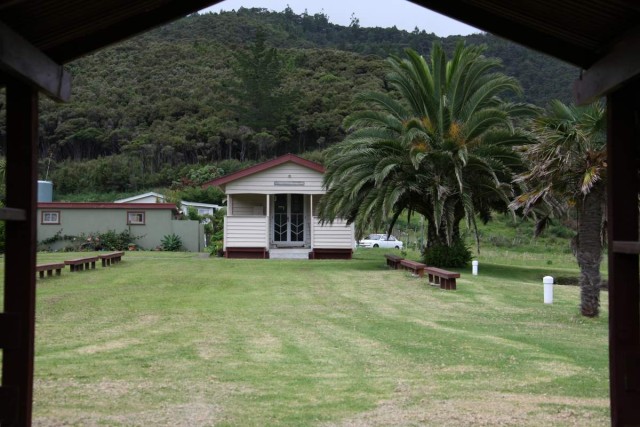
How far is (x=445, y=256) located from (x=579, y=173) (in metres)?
11.2

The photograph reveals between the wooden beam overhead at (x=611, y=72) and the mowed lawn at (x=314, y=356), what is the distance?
267cm

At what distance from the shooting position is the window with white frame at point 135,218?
37.8 metres

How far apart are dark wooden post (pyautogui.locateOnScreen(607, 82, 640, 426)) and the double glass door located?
2746 centimetres

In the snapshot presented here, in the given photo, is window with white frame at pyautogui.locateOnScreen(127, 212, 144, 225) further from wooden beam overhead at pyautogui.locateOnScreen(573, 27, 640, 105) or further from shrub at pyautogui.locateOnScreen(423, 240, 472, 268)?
wooden beam overhead at pyautogui.locateOnScreen(573, 27, 640, 105)

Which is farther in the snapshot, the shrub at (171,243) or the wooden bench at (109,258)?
the shrub at (171,243)

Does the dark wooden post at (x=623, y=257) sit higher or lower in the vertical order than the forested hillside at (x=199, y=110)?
lower

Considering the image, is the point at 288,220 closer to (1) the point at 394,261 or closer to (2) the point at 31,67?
(1) the point at 394,261

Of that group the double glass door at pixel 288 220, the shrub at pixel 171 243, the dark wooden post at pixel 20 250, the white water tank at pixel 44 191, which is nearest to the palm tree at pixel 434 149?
the double glass door at pixel 288 220

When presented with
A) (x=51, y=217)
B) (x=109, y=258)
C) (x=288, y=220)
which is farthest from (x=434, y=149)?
(x=51, y=217)

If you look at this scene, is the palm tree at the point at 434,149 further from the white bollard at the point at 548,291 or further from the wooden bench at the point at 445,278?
the white bollard at the point at 548,291

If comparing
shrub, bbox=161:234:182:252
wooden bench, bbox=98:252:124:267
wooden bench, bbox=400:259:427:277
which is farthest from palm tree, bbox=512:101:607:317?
shrub, bbox=161:234:182:252

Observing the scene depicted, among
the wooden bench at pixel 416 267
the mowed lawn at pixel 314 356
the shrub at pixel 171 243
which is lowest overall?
the mowed lawn at pixel 314 356

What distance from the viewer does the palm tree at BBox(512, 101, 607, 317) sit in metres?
14.0

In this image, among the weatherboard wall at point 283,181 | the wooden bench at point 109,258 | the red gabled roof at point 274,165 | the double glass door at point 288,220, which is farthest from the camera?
the double glass door at point 288,220
